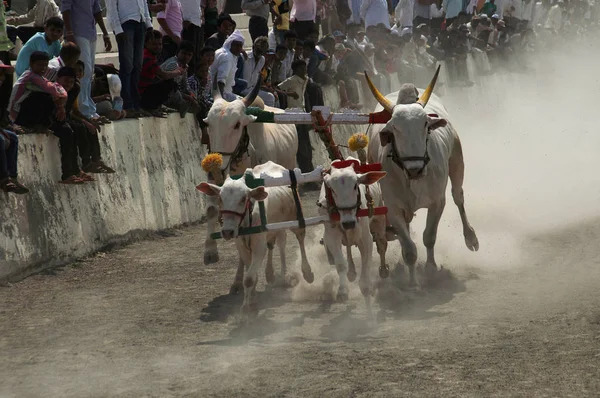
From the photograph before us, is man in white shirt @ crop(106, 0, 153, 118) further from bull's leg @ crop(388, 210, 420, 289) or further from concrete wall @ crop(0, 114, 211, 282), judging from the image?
bull's leg @ crop(388, 210, 420, 289)

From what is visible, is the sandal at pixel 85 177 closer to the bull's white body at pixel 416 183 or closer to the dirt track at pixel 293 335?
the dirt track at pixel 293 335

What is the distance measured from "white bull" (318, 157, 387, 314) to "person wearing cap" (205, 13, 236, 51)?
6.58 metres

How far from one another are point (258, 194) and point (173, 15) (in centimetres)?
631

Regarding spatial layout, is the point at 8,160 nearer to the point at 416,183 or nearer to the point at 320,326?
the point at 320,326

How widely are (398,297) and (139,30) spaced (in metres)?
5.04

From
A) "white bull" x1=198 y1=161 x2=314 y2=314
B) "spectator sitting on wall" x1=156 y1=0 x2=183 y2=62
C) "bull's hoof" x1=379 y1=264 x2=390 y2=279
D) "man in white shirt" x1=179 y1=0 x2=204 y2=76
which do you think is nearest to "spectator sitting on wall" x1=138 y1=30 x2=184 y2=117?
"spectator sitting on wall" x1=156 y1=0 x2=183 y2=62

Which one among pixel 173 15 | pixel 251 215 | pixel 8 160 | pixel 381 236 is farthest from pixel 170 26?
pixel 251 215

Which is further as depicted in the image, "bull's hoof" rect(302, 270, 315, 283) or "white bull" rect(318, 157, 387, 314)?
"bull's hoof" rect(302, 270, 315, 283)

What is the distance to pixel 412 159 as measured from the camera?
1085cm

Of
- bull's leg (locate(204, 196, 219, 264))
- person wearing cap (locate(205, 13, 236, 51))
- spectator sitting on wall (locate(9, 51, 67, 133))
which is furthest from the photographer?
person wearing cap (locate(205, 13, 236, 51))

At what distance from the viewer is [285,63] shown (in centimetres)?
1792

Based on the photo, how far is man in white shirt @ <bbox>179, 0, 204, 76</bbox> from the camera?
16.1 meters

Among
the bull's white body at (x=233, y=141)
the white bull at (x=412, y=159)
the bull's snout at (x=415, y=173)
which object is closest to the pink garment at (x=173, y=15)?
the bull's white body at (x=233, y=141)

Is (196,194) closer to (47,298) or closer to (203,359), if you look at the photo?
(47,298)
